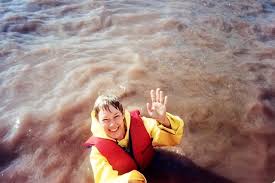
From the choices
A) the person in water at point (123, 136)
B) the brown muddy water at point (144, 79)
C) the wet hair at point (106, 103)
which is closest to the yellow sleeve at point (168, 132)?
the person in water at point (123, 136)

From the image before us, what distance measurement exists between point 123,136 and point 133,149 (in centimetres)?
15

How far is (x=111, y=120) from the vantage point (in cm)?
312

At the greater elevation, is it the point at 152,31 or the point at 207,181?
the point at 152,31

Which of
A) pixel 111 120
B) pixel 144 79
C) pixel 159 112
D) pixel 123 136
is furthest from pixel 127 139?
pixel 144 79

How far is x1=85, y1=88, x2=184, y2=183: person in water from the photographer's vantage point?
3.11m

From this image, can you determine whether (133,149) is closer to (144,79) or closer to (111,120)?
(111,120)

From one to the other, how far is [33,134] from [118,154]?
1385 millimetres

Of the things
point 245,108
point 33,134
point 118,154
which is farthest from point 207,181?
point 33,134

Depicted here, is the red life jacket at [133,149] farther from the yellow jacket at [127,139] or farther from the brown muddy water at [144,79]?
the brown muddy water at [144,79]

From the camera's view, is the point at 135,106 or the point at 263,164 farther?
the point at 135,106

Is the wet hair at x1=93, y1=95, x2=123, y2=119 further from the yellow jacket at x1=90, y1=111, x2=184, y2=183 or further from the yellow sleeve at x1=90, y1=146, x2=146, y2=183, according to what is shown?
the yellow sleeve at x1=90, y1=146, x2=146, y2=183

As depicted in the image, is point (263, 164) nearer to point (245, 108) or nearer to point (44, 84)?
point (245, 108)

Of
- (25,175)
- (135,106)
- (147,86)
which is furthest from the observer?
(147,86)

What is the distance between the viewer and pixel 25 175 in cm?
361
